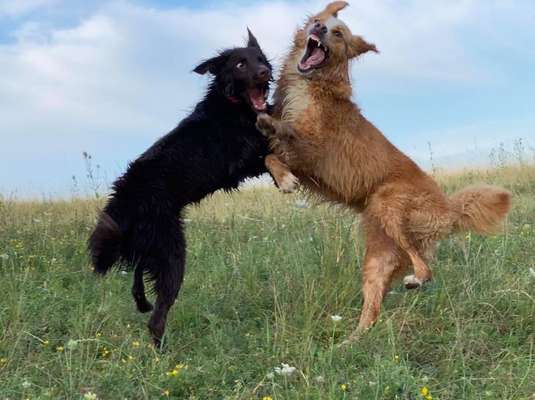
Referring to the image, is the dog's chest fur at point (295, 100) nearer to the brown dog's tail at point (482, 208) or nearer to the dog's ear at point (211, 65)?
the dog's ear at point (211, 65)

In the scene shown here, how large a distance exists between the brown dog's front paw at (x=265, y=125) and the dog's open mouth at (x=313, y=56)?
660 millimetres

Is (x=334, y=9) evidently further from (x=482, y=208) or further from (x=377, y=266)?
(x=377, y=266)

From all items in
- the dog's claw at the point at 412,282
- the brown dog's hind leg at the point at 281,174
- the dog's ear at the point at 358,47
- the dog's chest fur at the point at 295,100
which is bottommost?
the dog's claw at the point at 412,282

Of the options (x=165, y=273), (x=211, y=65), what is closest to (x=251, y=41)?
(x=211, y=65)

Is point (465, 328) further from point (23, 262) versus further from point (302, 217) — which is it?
point (23, 262)

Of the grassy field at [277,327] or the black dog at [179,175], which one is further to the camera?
the black dog at [179,175]

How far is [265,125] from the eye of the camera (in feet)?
15.8

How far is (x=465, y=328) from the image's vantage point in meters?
4.79

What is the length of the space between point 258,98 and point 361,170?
1.00 m

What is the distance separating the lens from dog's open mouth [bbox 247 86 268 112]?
515 cm

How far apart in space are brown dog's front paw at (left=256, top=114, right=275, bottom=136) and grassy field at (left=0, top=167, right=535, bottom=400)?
1.20m

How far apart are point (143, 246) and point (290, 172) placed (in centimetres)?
123

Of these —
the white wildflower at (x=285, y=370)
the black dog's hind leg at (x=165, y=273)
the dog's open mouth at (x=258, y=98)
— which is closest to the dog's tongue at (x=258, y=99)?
the dog's open mouth at (x=258, y=98)

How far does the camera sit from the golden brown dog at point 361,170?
5020 millimetres
